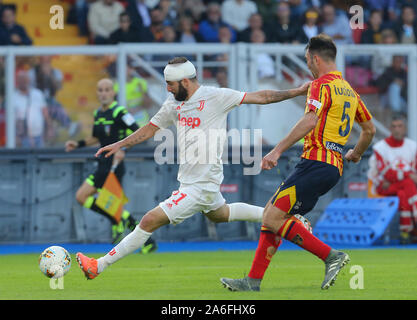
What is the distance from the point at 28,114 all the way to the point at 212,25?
540 cm

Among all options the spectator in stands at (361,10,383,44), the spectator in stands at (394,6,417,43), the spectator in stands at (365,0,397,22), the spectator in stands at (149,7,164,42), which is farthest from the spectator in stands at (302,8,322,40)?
the spectator in stands at (149,7,164,42)

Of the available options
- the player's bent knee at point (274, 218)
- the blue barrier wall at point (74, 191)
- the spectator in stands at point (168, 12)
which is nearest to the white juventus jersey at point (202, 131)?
the player's bent knee at point (274, 218)

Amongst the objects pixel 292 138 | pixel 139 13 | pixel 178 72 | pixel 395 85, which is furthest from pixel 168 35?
pixel 292 138

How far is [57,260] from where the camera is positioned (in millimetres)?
9727

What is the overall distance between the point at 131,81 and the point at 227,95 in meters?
8.19

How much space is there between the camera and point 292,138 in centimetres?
863

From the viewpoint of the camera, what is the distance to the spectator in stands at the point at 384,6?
2316 cm

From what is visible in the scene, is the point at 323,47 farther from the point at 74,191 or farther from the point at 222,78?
the point at 74,191

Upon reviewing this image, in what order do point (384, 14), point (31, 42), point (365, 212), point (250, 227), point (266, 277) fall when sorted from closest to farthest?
point (266, 277) → point (365, 212) → point (250, 227) → point (31, 42) → point (384, 14)

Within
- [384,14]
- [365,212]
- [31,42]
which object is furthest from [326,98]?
[384,14]

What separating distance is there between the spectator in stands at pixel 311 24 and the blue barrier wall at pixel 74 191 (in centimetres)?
399

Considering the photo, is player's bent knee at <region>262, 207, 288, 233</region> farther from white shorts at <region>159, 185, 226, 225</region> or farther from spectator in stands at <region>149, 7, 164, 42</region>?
spectator in stands at <region>149, 7, 164, 42</region>
